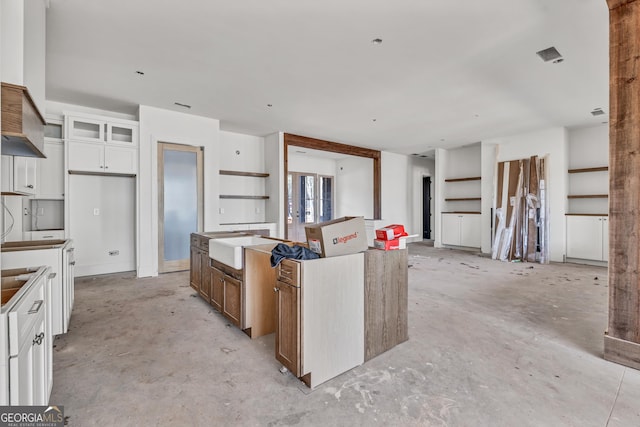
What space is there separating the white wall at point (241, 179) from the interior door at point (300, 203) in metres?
1.75

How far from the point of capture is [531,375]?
212 cm

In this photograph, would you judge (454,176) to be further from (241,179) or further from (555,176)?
(241,179)

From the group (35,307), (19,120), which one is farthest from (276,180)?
(35,307)

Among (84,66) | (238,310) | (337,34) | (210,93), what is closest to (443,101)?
(337,34)

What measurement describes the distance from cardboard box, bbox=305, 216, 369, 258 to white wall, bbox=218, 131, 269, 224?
15.7 feet

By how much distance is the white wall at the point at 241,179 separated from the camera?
654 cm

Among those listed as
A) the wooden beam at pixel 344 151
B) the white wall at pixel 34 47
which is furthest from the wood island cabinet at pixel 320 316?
the wooden beam at pixel 344 151

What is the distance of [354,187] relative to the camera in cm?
956

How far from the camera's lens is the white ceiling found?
2619 millimetres

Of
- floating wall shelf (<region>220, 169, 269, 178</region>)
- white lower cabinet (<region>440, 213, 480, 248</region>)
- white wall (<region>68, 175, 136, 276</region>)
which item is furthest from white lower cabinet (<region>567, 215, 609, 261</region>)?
white wall (<region>68, 175, 136, 276</region>)

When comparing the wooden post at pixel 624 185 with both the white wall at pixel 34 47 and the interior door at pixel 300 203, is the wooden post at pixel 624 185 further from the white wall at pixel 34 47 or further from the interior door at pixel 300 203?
the interior door at pixel 300 203

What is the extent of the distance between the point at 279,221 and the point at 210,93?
303 cm

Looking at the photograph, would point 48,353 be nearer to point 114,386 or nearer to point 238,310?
point 114,386

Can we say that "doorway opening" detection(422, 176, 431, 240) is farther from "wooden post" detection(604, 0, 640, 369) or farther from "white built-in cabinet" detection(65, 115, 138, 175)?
"white built-in cabinet" detection(65, 115, 138, 175)
